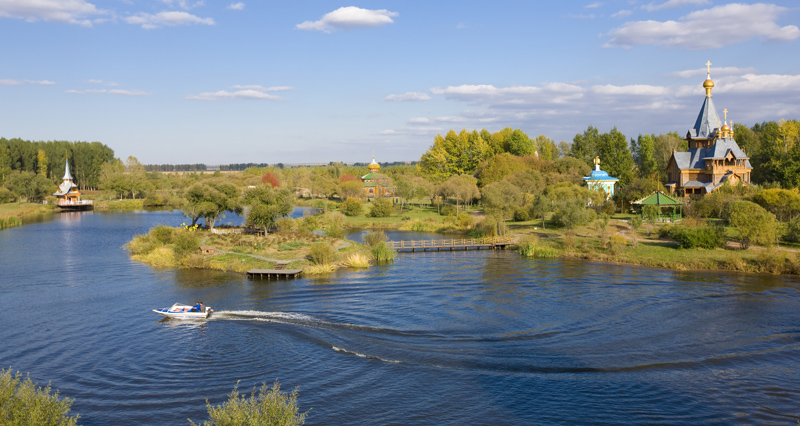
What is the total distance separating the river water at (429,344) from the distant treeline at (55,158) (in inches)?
3394

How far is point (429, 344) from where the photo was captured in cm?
2359

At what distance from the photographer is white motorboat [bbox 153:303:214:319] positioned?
1072 inches

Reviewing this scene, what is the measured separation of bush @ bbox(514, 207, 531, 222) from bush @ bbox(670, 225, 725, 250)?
19575mm

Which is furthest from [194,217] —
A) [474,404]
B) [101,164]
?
[101,164]

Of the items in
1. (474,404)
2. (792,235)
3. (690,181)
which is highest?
(690,181)

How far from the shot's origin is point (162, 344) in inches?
951

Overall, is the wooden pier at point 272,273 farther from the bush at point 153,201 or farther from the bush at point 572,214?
the bush at point 153,201

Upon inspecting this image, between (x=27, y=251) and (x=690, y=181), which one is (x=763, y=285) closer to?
(x=690, y=181)

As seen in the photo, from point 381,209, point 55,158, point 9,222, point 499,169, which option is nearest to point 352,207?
point 381,209

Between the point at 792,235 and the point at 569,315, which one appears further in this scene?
the point at 792,235

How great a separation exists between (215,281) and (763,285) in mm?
31839

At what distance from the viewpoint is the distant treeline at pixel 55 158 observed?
108938mm

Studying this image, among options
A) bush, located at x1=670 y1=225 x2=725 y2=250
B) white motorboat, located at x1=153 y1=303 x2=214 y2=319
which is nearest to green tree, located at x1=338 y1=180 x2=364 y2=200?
bush, located at x1=670 y1=225 x2=725 y2=250

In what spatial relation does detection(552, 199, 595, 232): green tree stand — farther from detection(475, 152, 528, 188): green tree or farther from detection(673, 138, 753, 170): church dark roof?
detection(475, 152, 528, 188): green tree
